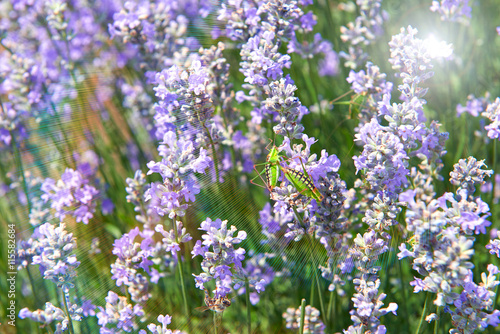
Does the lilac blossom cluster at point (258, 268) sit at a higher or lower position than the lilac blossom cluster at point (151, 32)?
lower

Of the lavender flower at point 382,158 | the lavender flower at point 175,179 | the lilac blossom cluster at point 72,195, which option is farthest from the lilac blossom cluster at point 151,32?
the lavender flower at point 382,158

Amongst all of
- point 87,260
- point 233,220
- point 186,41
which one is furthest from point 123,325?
point 186,41

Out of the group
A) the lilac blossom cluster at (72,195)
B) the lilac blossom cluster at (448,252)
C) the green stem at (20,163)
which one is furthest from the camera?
the green stem at (20,163)

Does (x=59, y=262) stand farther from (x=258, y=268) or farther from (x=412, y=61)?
(x=412, y=61)

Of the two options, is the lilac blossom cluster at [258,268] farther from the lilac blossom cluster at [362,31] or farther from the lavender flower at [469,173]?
the lilac blossom cluster at [362,31]

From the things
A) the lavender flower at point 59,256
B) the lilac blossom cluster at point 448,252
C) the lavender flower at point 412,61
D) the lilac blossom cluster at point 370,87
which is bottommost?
the lavender flower at point 59,256

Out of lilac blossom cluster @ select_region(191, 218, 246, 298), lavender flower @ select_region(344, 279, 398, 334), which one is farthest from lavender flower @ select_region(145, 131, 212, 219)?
lavender flower @ select_region(344, 279, 398, 334)

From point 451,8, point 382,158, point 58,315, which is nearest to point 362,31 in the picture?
point 451,8

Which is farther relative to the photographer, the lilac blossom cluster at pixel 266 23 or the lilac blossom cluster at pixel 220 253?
the lilac blossom cluster at pixel 266 23

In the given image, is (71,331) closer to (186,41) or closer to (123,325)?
(123,325)

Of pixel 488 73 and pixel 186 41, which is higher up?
pixel 186 41

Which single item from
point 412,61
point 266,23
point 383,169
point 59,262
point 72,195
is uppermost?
point 266,23
